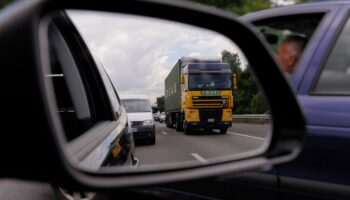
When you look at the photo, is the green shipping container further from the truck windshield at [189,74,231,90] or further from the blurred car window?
the blurred car window

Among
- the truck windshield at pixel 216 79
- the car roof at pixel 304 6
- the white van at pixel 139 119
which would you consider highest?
the car roof at pixel 304 6

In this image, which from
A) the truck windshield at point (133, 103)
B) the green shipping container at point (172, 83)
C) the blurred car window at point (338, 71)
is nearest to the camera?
the green shipping container at point (172, 83)

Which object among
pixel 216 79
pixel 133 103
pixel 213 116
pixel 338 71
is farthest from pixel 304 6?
pixel 133 103

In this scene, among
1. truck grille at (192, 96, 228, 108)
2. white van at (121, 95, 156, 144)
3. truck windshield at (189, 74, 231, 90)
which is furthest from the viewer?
truck grille at (192, 96, 228, 108)

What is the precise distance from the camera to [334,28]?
8.71 ft

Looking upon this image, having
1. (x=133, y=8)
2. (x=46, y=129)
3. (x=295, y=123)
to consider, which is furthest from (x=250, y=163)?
(x=46, y=129)

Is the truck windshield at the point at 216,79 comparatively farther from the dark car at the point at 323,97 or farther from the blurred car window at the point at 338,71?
the blurred car window at the point at 338,71

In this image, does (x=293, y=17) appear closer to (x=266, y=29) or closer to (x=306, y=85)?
(x=266, y=29)

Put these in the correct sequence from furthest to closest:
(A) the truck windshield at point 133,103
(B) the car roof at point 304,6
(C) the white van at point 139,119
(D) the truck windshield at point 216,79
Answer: (A) the truck windshield at point 133,103 < (C) the white van at point 139,119 < (B) the car roof at point 304,6 < (D) the truck windshield at point 216,79

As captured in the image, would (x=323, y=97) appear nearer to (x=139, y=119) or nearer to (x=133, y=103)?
(x=133, y=103)

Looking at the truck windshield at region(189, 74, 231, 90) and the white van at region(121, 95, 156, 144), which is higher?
the truck windshield at region(189, 74, 231, 90)

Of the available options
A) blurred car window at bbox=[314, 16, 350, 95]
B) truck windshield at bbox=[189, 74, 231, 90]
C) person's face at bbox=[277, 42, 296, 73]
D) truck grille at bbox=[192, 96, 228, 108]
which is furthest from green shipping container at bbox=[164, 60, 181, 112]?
blurred car window at bbox=[314, 16, 350, 95]

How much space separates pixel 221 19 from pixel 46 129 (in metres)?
0.74

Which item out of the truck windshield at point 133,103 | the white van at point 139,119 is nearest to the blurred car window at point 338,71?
the white van at point 139,119
